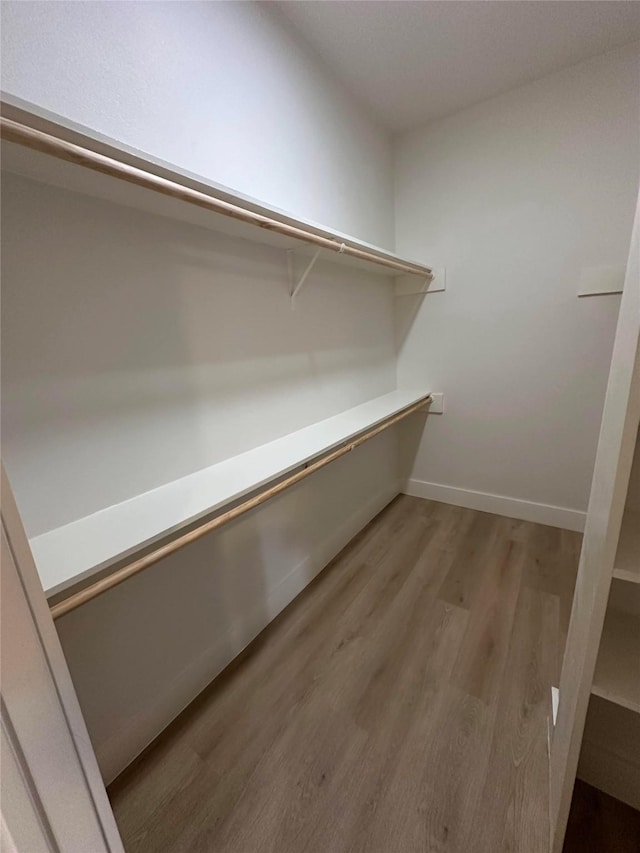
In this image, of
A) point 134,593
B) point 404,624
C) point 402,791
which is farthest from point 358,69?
point 402,791

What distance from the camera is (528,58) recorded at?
163cm

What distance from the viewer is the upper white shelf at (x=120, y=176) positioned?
61 cm

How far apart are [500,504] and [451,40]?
7.91 feet

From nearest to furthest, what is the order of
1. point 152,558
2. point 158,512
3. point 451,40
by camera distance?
1. point 152,558
2. point 158,512
3. point 451,40

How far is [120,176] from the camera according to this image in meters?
0.72

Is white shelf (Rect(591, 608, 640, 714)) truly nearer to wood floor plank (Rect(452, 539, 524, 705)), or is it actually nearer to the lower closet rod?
wood floor plank (Rect(452, 539, 524, 705))

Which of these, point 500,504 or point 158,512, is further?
point 500,504

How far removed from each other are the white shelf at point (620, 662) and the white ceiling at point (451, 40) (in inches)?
84.9

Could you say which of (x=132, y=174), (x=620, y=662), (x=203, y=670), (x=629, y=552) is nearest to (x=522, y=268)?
(x=629, y=552)

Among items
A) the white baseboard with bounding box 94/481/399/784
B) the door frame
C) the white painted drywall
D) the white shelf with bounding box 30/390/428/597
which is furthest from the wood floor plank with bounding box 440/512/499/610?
the white painted drywall

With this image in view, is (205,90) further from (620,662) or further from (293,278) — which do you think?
(620,662)

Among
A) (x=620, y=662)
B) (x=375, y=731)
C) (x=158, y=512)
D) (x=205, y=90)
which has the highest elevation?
(x=205, y=90)

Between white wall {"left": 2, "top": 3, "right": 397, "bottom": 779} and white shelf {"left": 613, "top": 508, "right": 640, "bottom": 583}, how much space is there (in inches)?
44.9

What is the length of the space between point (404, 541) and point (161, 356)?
171 centimetres
